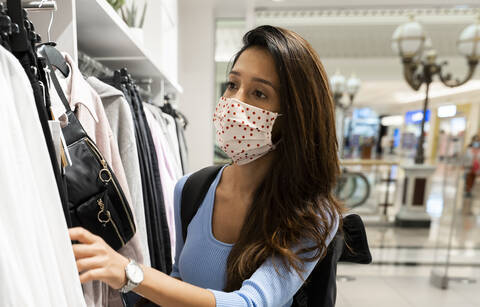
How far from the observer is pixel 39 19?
79 centimetres

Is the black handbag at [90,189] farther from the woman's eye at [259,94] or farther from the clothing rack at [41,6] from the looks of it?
the woman's eye at [259,94]

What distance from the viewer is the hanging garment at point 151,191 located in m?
1.08

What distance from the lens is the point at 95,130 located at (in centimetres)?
83

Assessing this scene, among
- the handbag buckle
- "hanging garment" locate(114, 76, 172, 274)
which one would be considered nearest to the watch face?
the handbag buckle

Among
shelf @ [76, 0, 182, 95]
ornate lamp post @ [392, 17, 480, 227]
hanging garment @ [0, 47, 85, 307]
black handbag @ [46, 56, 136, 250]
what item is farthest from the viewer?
ornate lamp post @ [392, 17, 480, 227]

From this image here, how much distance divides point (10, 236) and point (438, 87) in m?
12.9

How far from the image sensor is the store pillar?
4324mm

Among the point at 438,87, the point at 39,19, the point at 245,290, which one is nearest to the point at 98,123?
the point at 39,19

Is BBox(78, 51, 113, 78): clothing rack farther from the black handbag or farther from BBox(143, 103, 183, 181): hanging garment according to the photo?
the black handbag

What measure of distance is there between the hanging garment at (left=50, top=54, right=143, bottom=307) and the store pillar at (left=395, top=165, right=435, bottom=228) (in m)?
4.61

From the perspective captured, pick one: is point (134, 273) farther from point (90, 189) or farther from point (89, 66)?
point (89, 66)

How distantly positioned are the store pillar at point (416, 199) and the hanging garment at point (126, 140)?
4.51 metres

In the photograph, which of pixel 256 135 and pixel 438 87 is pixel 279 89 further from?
pixel 438 87

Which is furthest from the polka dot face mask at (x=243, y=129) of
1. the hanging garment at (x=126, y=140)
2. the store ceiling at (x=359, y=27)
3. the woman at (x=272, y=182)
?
the store ceiling at (x=359, y=27)
